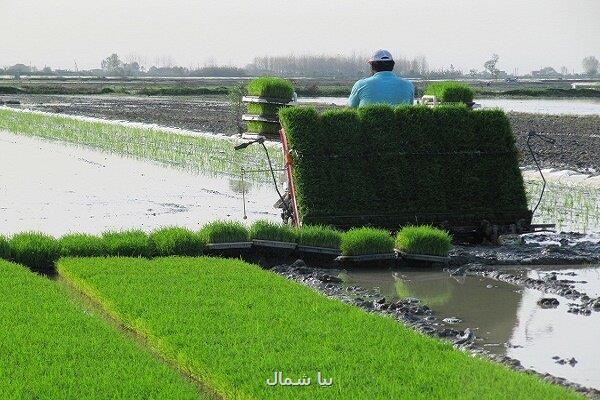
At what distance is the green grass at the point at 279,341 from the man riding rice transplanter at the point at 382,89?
3237 millimetres

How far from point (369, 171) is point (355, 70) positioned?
128 m

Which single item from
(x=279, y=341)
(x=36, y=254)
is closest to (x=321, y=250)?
(x=36, y=254)

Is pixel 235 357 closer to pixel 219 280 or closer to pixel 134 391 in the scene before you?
pixel 134 391

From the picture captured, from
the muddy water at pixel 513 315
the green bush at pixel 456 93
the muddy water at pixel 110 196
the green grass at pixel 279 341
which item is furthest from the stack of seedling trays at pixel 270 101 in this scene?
the green grass at pixel 279 341

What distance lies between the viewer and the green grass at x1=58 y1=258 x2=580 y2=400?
4895 mm

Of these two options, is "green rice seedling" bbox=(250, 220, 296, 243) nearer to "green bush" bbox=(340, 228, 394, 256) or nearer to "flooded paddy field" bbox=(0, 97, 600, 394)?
"green bush" bbox=(340, 228, 394, 256)

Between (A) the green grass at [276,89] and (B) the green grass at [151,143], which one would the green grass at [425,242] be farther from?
(B) the green grass at [151,143]

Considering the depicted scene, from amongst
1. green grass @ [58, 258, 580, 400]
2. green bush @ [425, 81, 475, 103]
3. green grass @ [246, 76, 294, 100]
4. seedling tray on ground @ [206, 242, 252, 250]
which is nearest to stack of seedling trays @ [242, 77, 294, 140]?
green grass @ [246, 76, 294, 100]

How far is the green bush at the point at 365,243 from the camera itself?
9.09 m

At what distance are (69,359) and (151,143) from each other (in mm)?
18711

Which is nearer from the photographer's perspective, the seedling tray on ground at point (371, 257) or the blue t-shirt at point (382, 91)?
the seedling tray on ground at point (371, 257)

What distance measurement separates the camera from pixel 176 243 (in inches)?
360

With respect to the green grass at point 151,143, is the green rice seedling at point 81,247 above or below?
above

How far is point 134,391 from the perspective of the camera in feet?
16.1
